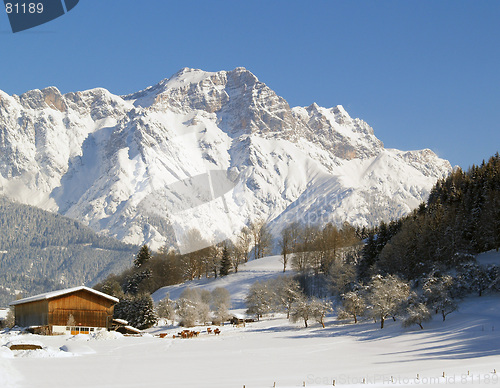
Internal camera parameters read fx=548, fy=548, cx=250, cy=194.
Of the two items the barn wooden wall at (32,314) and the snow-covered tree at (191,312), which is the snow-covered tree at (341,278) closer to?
the snow-covered tree at (191,312)

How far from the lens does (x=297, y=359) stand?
36.0 meters

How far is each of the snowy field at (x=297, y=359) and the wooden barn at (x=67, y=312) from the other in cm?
853

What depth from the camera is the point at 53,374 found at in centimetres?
2738

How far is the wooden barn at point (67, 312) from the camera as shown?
213 ft

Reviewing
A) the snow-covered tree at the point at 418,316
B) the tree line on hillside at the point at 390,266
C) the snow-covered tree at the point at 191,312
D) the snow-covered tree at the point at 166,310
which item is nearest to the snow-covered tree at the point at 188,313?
the snow-covered tree at the point at 191,312

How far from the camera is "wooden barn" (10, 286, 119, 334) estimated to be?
64.9 m

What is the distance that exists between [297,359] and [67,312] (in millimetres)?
39687

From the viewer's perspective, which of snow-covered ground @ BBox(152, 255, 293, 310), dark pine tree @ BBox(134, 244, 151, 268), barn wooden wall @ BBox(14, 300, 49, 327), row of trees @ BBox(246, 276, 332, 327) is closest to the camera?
barn wooden wall @ BBox(14, 300, 49, 327)

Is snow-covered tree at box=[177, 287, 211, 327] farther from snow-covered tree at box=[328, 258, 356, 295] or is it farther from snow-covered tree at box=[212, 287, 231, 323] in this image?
snow-covered tree at box=[328, 258, 356, 295]

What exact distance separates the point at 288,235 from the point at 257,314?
114 feet

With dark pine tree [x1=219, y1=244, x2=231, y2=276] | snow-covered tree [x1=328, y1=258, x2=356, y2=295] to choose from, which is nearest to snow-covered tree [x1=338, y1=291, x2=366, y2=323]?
snow-covered tree [x1=328, y1=258, x2=356, y2=295]

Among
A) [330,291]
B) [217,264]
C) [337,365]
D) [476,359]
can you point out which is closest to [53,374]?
[337,365]

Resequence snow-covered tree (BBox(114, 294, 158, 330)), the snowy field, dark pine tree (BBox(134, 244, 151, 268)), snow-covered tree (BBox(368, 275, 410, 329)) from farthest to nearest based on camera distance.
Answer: dark pine tree (BBox(134, 244, 151, 268)) → snow-covered tree (BBox(114, 294, 158, 330)) → snow-covered tree (BBox(368, 275, 410, 329)) → the snowy field

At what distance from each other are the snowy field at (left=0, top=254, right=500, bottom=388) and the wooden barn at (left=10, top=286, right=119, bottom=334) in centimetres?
853
